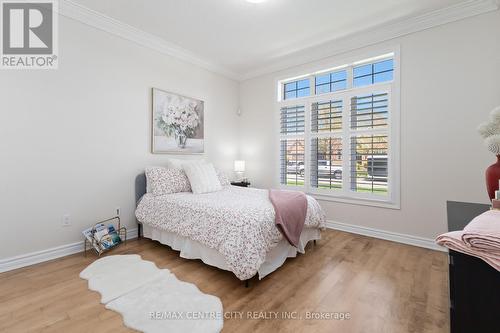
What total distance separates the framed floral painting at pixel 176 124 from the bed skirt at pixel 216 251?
132 centimetres

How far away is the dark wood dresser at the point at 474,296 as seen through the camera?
0.74 m

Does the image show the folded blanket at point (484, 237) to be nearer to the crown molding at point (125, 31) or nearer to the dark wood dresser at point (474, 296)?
the dark wood dresser at point (474, 296)

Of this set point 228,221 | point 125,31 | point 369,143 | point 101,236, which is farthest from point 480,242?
point 125,31

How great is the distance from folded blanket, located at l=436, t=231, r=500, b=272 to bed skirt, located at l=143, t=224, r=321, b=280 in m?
1.53

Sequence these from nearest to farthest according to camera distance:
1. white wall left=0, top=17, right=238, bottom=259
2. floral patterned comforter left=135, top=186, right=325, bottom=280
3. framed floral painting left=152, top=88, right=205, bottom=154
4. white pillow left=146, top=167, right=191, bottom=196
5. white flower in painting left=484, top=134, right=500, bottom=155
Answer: white flower in painting left=484, top=134, right=500, bottom=155 < floral patterned comforter left=135, top=186, right=325, bottom=280 < white wall left=0, top=17, right=238, bottom=259 < white pillow left=146, top=167, right=191, bottom=196 < framed floral painting left=152, top=88, right=205, bottom=154

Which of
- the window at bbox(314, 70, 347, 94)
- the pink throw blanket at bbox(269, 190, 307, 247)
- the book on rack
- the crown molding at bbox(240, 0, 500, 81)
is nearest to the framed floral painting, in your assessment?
the book on rack

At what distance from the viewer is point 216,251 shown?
7.25 ft

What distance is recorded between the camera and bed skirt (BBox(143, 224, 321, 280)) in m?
2.20

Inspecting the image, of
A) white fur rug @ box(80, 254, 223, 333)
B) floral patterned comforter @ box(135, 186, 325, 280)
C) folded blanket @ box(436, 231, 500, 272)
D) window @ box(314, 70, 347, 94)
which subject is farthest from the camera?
window @ box(314, 70, 347, 94)

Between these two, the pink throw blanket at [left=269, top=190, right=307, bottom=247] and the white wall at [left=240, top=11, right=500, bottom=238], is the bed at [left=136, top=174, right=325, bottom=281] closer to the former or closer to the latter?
the pink throw blanket at [left=269, top=190, right=307, bottom=247]

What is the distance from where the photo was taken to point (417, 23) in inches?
114

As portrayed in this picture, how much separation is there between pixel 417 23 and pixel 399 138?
1.44 m

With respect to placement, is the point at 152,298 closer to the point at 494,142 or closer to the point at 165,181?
the point at 165,181

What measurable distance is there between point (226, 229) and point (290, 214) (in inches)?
27.5
